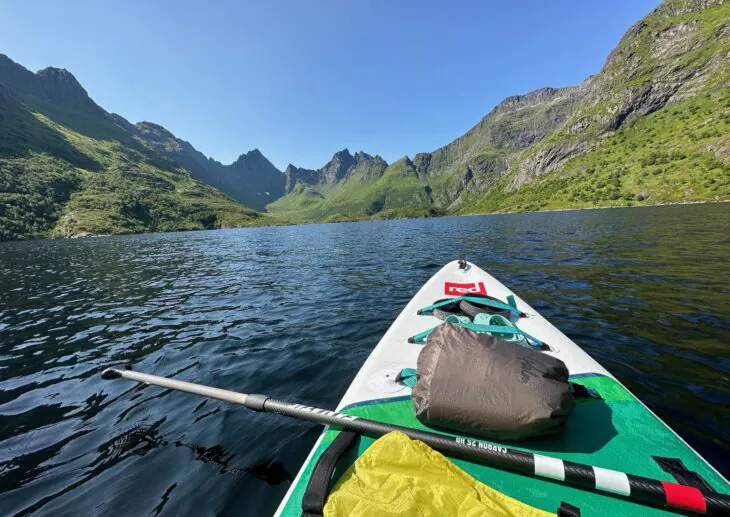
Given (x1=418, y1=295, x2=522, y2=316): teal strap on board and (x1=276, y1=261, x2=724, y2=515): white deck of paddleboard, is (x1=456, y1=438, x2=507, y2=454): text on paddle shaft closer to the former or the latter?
(x1=276, y1=261, x2=724, y2=515): white deck of paddleboard

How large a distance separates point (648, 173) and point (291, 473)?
582 ft

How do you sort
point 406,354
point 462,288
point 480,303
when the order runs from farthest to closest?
1. point 462,288
2. point 480,303
3. point 406,354

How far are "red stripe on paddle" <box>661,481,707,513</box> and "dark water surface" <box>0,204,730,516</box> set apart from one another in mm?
3056

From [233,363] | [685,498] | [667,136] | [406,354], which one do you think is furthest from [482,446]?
[667,136]

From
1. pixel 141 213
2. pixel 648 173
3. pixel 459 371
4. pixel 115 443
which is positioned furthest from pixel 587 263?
pixel 141 213

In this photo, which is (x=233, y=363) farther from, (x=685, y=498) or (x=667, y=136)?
(x=667, y=136)

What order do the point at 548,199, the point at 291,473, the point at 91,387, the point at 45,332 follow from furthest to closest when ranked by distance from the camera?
the point at 548,199 → the point at 45,332 → the point at 91,387 → the point at 291,473

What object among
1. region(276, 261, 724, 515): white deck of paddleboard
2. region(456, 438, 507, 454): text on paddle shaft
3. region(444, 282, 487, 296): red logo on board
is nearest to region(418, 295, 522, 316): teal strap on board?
region(276, 261, 724, 515): white deck of paddleboard

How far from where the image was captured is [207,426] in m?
5.95

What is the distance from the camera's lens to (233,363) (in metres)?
8.66

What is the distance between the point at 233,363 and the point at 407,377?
19.2 feet

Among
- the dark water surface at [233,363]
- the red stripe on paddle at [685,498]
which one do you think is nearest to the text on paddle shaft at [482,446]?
the red stripe on paddle at [685,498]

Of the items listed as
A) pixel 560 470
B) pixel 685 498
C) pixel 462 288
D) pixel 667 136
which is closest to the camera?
pixel 685 498

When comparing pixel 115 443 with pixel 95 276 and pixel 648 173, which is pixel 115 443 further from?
pixel 648 173
